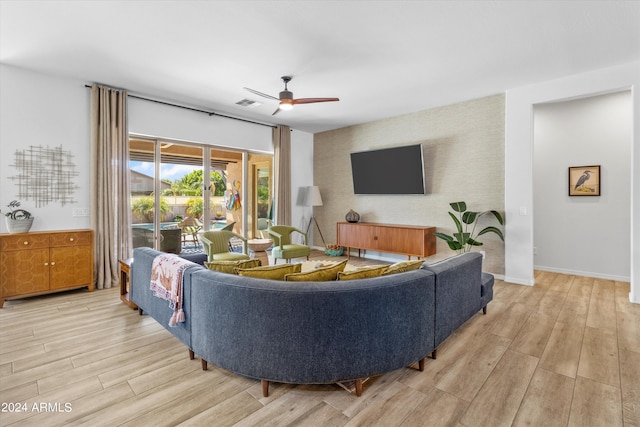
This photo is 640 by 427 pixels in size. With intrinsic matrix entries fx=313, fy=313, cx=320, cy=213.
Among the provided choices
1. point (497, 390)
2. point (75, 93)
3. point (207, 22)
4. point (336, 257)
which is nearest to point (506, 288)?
point (497, 390)

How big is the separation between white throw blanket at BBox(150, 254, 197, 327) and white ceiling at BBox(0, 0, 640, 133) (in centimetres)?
216

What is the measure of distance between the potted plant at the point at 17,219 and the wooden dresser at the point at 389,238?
15.8ft

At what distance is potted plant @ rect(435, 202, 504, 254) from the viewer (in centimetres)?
463

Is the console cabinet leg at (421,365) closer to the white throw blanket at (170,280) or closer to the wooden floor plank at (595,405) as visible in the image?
the wooden floor plank at (595,405)

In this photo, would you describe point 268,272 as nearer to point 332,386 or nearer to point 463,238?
point 332,386

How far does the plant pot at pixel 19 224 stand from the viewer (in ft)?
12.2

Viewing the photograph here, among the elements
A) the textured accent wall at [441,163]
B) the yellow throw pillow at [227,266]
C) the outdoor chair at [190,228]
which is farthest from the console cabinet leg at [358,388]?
the outdoor chair at [190,228]

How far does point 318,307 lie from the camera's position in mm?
1849

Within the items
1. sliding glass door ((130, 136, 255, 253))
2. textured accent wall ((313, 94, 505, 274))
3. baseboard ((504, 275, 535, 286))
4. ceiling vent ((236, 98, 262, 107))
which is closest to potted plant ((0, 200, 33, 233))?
sliding glass door ((130, 136, 255, 253))

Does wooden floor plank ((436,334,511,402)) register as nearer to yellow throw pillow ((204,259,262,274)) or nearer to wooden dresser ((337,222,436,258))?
yellow throw pillow ((204,259,262,274))

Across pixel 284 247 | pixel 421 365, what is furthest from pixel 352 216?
pixel 421 365

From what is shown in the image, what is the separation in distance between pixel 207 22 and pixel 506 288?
4835 millimetres

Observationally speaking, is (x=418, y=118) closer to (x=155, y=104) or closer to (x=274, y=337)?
(x=155, y=104)

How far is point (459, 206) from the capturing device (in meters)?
4.93
